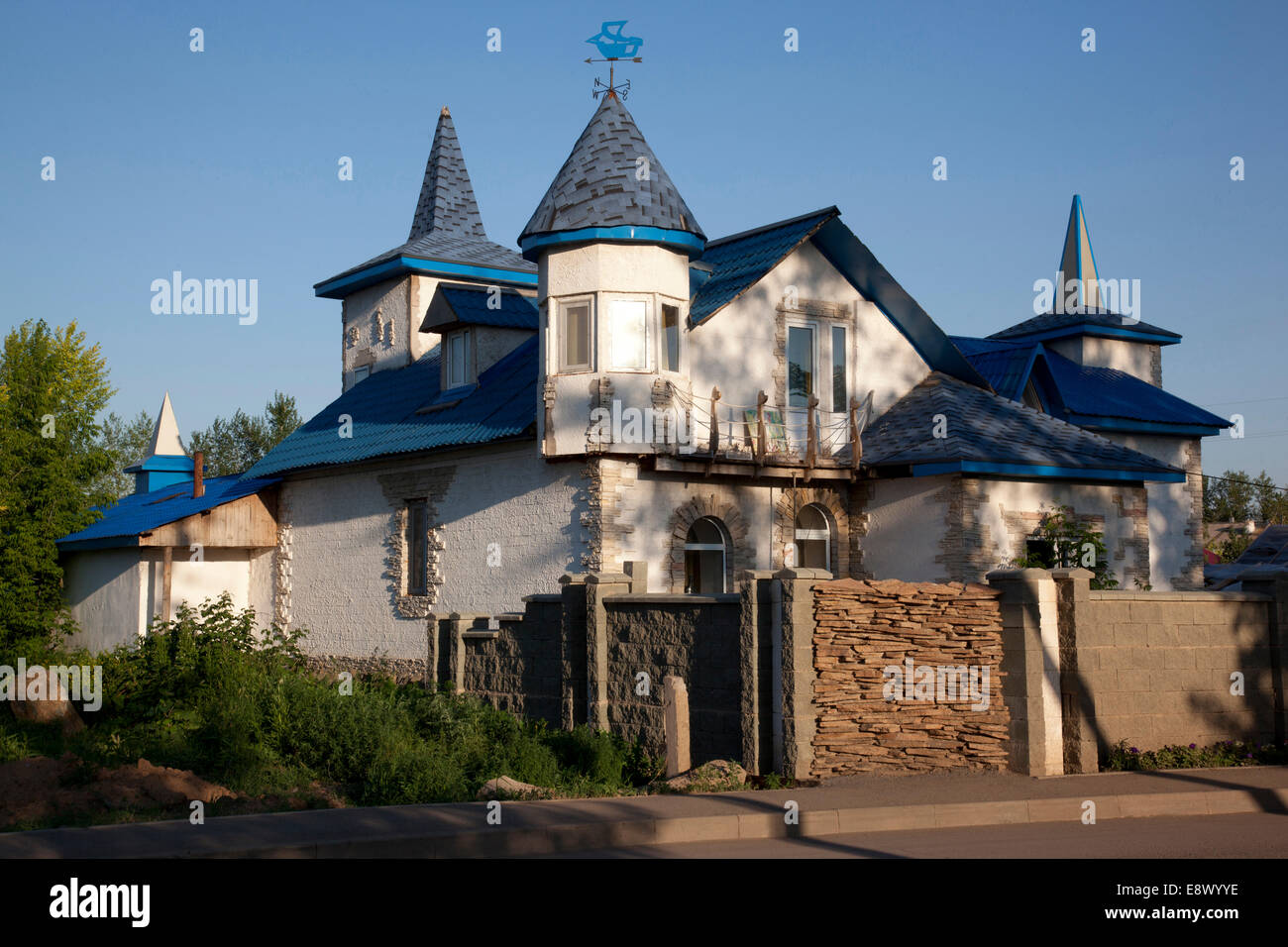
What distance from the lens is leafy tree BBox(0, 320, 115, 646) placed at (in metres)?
25.7

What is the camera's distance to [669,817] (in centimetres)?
1048

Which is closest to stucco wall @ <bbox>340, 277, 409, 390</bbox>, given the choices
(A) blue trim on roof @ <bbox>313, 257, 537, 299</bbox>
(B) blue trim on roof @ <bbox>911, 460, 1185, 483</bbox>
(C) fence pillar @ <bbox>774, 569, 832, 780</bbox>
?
(A) blue trim on roof @ <bbox>313, 257, 537, 299</bbox>

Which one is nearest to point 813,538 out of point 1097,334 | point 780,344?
point 780,344

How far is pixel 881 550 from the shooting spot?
2064 centimetres

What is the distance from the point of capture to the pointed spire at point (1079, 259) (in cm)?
3412

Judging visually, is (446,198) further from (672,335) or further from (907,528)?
(907,528)

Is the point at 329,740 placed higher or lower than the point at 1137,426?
lower

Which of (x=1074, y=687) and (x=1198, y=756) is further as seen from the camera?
(x=1198, y=756)

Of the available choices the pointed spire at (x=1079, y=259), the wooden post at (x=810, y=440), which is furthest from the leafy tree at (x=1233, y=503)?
the wooden post at (x=810, y=440)

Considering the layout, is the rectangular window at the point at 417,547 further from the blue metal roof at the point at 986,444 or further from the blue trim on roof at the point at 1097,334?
the blue trim on roof at the point at 1097,334

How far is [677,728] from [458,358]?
12143 mm

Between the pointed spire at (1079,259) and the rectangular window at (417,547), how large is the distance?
63.5 feet

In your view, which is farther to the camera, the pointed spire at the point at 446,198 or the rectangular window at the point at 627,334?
the pointed spire at the point at 446,198

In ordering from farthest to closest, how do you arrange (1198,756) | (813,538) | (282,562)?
(282,562), (813,538), (1198,756)
